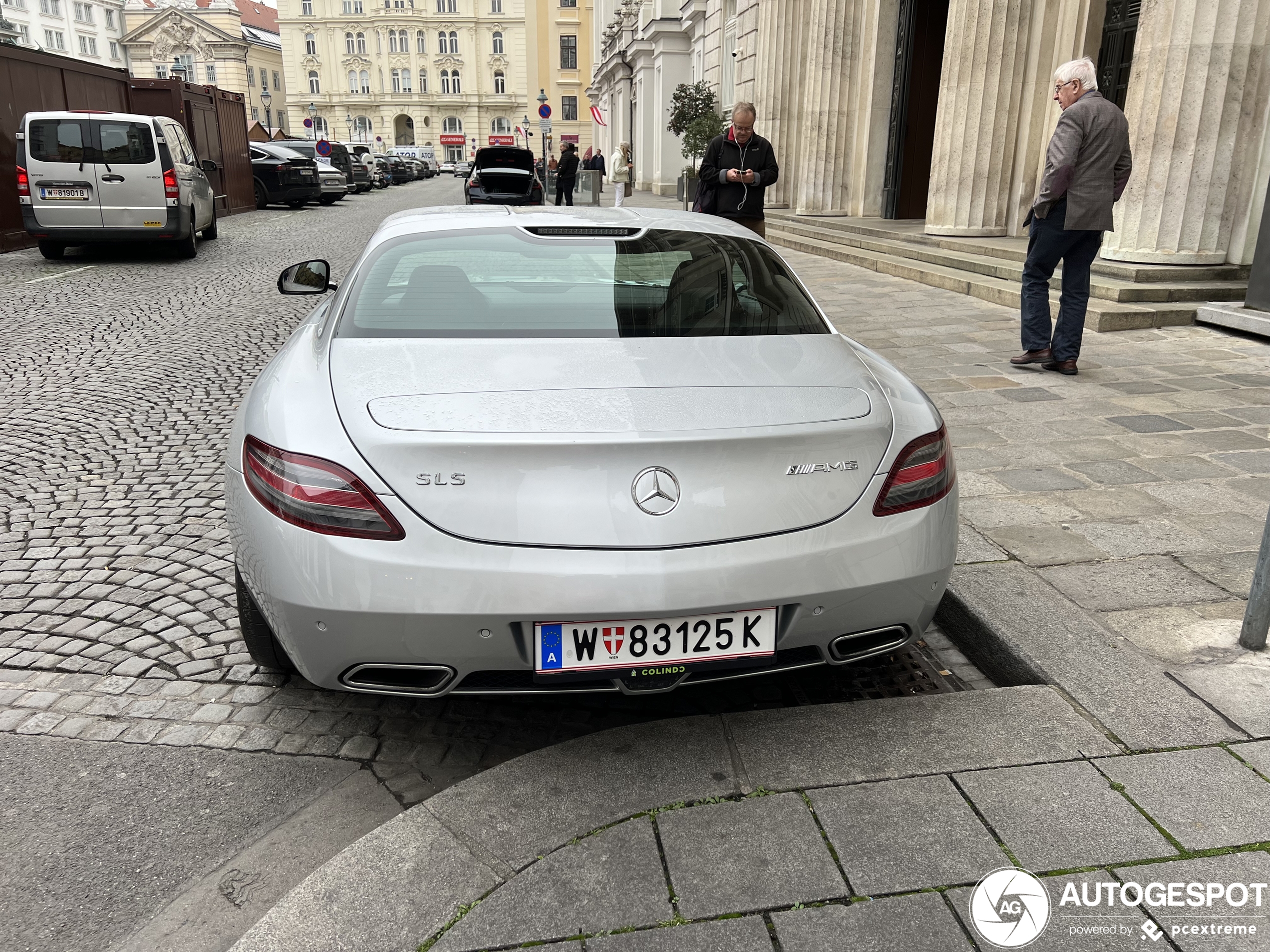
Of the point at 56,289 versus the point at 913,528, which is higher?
the point at 913,528

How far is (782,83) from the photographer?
20.1 metres

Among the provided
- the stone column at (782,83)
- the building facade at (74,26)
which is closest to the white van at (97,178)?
the stone column at (782,83)

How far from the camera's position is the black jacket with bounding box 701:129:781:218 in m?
9.16

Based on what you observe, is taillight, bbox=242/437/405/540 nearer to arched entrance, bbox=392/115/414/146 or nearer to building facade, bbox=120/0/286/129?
building facade, bbox=120/0/286/129

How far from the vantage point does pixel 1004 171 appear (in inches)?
483

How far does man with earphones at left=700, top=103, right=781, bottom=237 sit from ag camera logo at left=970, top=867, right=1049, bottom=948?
7762 millimetres

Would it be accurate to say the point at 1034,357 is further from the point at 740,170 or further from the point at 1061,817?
the point at 1061,817

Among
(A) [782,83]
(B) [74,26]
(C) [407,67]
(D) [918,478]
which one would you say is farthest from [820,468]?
(B) [74,26]

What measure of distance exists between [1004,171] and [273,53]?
384 feet

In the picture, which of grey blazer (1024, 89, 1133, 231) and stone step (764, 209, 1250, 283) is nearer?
grey blazer (1024, 89, 1133, 231)

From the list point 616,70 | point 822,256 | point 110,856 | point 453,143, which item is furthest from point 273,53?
point 110,856

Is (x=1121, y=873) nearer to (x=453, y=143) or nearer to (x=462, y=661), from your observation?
(x=462, y=661)

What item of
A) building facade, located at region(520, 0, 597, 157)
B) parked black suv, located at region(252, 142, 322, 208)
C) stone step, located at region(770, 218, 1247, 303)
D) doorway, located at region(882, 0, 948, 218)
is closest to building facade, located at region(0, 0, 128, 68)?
building facade, located at region(520, 0, 597, 157)

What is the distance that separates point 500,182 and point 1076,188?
17.9 m
